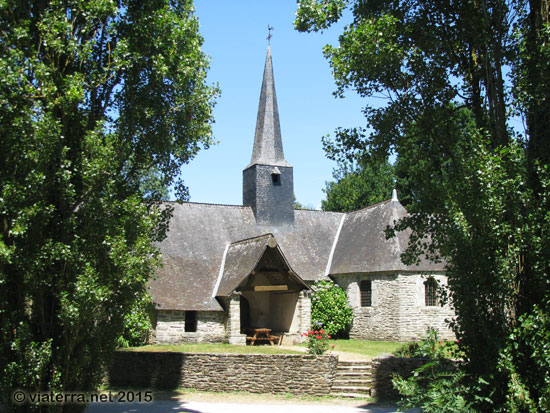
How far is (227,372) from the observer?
13469mm

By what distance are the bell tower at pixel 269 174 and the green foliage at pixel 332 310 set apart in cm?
456

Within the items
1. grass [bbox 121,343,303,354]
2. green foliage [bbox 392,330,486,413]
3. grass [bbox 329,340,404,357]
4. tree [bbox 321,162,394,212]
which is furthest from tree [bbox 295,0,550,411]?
tree [bbox 321,162,394,212]

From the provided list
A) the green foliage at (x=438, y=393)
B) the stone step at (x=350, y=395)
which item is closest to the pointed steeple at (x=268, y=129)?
the stone step at (x=350, y=395)

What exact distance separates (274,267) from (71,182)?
1266 cm

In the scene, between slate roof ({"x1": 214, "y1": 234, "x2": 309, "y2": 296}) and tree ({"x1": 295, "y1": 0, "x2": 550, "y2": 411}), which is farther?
slate roof ({"x1": 214, "y1": 234, "x2": 309, "y2": 296})

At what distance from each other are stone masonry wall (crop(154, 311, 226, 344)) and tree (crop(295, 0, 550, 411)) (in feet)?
37.9

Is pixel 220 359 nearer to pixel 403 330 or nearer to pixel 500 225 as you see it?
pixel 500 225

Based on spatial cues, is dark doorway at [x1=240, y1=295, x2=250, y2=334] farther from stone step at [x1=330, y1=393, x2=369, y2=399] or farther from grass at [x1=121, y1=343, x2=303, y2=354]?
stone step at [x1=330, y1=393, x2=369, y2=399]

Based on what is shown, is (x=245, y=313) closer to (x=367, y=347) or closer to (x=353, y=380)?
(x=367, y=347)

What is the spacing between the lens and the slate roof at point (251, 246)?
21.6m

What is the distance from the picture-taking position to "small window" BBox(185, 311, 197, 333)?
2140 centimetres

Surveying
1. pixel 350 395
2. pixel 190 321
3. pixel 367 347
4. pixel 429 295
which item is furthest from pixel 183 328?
pixel 429 295

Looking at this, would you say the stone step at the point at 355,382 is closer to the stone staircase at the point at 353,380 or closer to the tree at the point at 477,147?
the stone staircase at the point at 353,380

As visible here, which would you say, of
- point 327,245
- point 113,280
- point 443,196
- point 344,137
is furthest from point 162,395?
point 327,245
